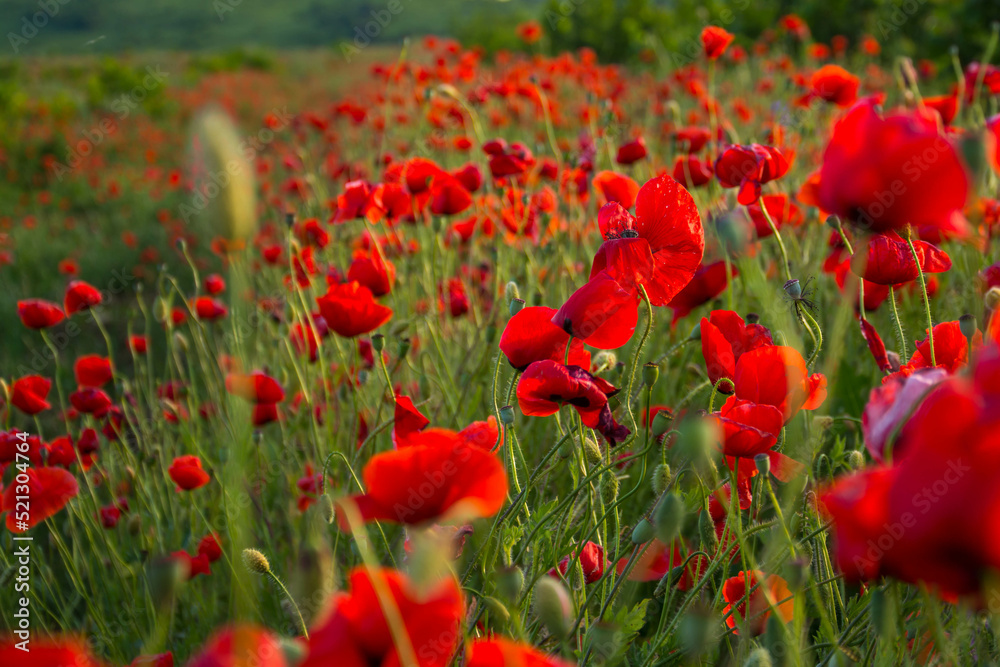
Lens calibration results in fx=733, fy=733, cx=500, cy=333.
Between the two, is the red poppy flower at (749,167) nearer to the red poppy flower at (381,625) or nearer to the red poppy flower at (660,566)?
the red poppy flower at (660,566)

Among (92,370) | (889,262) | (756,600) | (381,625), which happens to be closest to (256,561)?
(381,625)

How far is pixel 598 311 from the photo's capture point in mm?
978

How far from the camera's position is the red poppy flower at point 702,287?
54.4 inches

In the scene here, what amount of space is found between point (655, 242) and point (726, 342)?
0.67 ft

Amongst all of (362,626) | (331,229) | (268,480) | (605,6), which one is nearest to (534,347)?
(362,626)

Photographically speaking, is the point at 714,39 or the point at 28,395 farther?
the point at 714,39

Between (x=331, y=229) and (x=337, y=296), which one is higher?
(x=337, y=296)

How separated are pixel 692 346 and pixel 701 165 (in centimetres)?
50

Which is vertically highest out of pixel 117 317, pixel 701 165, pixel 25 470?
pixel 701 165

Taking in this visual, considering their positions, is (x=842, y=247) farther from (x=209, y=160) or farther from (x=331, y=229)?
(x=331, y=229)

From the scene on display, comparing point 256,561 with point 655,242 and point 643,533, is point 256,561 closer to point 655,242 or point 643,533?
point 643,533

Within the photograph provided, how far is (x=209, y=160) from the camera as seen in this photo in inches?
56.1

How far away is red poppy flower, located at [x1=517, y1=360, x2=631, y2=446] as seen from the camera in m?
0.95

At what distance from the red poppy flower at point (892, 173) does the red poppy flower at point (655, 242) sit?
0.32 m
